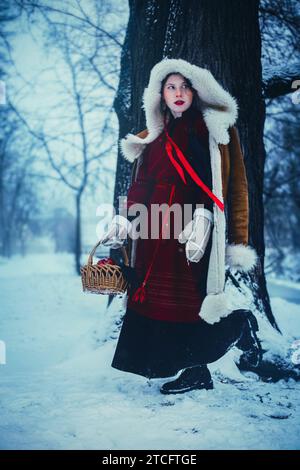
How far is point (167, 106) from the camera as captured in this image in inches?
96.5

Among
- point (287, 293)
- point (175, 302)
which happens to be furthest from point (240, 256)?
point (287, 293)

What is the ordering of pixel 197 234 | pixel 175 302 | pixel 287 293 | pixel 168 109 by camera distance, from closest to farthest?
pixel 197 234 < pixel 175 302 < pixel 168 109 < pixel 287 293

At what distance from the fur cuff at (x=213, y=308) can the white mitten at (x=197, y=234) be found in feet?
0.86

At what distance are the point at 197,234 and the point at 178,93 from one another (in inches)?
38.3

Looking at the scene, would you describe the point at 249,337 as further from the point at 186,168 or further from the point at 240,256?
the point at 186,168

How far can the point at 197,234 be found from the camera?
211 cm

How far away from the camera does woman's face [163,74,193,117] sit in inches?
92.5

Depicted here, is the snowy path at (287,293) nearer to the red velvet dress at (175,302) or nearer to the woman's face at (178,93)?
the red velvet dress at (175,302)

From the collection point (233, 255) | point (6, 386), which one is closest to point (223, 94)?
point (233, 255)

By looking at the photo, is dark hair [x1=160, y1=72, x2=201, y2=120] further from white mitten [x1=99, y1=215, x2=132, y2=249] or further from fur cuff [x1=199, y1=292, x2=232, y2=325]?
fur cuff [x1=199, y1=292, x2=232, y2=325]

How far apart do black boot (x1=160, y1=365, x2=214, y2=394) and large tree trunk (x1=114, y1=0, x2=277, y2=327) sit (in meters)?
0.85

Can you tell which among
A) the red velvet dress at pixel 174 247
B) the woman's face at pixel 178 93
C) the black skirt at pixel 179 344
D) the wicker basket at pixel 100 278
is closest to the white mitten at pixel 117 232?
the red velvet dress at pixel 174 247
